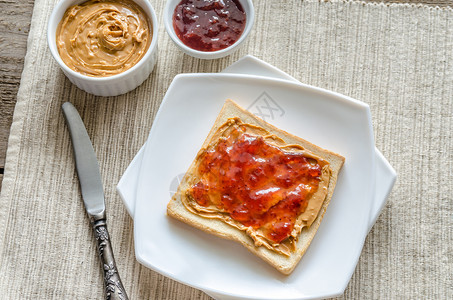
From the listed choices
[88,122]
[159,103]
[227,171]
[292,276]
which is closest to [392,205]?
[292,276]

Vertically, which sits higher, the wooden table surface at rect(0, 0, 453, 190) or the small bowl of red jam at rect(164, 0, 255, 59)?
the small bowl of red jam at rect(164, 0, 255, 59)

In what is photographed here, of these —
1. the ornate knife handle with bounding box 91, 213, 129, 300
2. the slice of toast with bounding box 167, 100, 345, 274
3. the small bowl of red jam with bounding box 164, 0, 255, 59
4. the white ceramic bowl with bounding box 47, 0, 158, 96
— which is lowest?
the ornate knife handle with bounding box 91, 213, 129, 300

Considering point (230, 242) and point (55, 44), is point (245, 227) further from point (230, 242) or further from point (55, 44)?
point (55, 44)

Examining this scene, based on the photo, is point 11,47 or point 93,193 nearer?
point 93,193

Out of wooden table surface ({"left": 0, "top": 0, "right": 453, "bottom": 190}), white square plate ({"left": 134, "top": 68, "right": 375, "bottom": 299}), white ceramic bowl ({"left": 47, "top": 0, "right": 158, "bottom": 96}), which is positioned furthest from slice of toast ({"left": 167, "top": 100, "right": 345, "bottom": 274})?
wooden table surface ({"left": 0, "top": 0, "right": 453, "bottom": 190})

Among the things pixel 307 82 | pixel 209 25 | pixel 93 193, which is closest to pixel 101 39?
pixel 209 25

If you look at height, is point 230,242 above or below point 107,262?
above

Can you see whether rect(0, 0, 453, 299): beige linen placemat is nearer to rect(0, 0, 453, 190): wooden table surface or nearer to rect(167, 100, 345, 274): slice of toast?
rect(0, 0, 453, 190): wooden table surface
